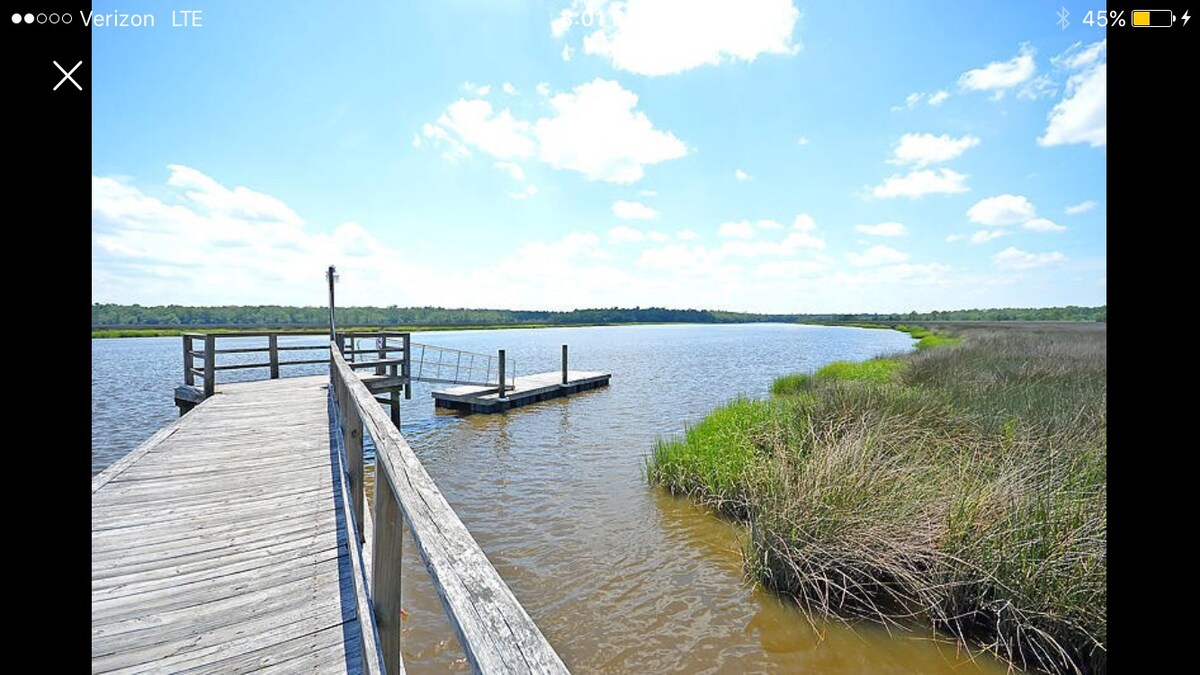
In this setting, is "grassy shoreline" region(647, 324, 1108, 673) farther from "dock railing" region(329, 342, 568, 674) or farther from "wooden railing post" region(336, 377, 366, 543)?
"dock railing" region(329, 342, 568, 674)

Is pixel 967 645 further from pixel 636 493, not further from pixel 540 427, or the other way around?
pixel 540 427

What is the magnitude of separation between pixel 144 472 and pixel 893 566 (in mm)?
7560

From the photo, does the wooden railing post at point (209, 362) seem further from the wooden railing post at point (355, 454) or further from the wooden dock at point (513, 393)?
the wooden railing post at point (355, 454)

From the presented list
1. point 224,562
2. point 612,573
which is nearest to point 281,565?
point 224,562

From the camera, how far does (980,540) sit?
4531 millimetres

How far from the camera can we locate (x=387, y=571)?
86.0 inches

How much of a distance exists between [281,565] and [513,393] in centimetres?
1344

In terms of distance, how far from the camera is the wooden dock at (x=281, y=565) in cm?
137

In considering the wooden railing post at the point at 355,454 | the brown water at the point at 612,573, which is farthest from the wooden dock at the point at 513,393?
the wooden railing post at the point at 355,454

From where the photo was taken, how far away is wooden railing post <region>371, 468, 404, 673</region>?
84.9 inches

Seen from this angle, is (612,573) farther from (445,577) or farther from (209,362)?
(209,362)
